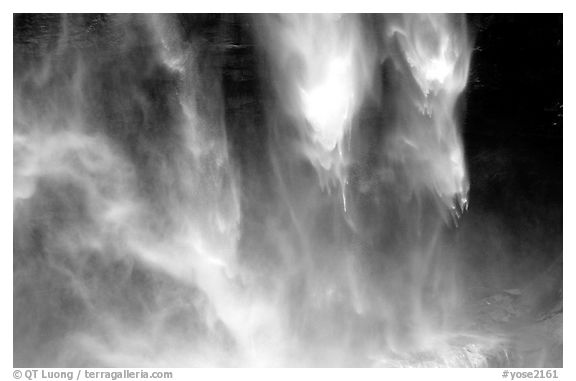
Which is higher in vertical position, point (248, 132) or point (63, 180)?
point (248, 132)

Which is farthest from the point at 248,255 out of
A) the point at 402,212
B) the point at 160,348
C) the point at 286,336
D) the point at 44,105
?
the point at 44,105

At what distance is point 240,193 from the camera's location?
11.3 meters

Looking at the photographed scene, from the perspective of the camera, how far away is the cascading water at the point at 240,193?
10453mm

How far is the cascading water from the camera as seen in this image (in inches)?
412

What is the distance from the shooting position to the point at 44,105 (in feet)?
34.2

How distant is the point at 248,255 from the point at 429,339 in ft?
14.6

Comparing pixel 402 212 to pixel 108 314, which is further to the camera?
pixel 402 212

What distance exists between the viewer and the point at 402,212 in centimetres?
1147

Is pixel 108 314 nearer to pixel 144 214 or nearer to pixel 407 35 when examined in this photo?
pixel 144 214
